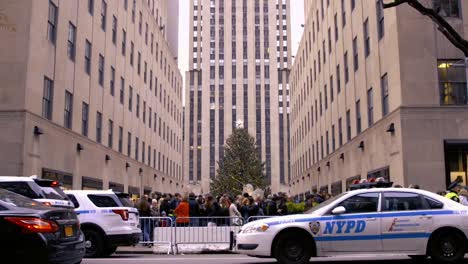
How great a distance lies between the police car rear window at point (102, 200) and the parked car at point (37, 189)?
2.63 metres

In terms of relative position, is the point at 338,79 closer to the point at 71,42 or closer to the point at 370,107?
the point at 370,107

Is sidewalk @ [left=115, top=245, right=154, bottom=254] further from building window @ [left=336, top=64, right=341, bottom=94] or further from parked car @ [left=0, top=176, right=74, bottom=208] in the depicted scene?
building window @ [left=336, top=64, right=341, bottom=94]

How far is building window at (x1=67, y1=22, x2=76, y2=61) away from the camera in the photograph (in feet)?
85.0

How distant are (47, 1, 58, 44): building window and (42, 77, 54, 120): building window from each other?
197 centimetres

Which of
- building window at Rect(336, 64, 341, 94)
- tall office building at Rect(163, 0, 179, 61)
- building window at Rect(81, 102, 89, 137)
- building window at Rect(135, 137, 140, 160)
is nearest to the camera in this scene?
building window at Rect(81, 102, 89, 137)

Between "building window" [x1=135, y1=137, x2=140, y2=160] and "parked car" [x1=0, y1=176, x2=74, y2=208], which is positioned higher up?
"building window" [x1=135, y1=137, x2=140, y2=160]

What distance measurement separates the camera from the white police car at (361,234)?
33.9ft

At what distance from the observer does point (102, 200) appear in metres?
13.3

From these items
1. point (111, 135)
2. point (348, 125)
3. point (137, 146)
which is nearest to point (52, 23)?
point (111, 135)

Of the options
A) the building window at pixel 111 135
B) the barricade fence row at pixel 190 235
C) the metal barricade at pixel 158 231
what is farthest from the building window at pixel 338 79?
the metal barricade at pixel 158 231

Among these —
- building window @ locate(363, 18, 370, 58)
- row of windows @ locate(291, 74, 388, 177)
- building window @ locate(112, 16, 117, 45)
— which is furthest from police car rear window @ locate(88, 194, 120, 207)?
building window @ locate(112, 16, 117, 45)

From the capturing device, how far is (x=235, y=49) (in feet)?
363

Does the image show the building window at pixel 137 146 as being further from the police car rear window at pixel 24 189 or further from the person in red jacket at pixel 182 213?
the police car rear window at pixel 24 189

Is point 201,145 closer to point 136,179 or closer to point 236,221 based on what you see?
point 136,179
